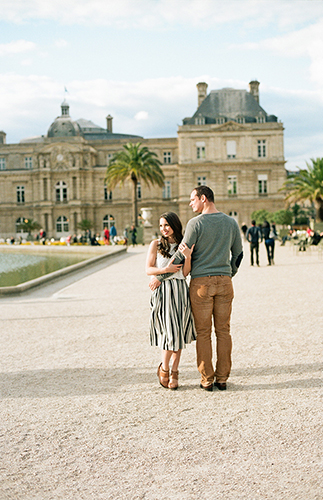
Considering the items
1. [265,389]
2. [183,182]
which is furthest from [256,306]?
A: [183,182]

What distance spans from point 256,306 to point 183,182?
49.8 m

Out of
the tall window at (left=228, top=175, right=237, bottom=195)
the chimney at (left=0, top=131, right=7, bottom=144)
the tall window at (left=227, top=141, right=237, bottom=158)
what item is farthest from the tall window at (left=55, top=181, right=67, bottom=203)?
the tall window at (left=227, top=141, right=237, bottom=158)

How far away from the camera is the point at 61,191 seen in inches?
2422

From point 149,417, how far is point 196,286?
1.23 m

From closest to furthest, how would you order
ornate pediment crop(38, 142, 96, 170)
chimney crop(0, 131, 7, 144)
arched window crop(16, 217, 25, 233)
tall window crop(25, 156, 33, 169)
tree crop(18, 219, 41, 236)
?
tree crop(18, 219, 41, 236)
ornate pediment crop(38, 142, 96, 170)
arched window crop(16, 217, 25, 233)
tall window crop(25, 156, 33, 169)
chimney crop(0, 131, 7, 144)

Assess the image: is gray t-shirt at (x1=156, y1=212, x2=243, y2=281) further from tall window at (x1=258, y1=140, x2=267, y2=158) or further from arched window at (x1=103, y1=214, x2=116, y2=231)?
arched window at (x1=103, y1=214, x2=116, y2=231)

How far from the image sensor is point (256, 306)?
9344 mm

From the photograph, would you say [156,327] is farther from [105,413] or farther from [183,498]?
[183,498]

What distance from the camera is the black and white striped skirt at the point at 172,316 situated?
475 centimetres

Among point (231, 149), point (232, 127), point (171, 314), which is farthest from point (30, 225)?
point (171, 314)

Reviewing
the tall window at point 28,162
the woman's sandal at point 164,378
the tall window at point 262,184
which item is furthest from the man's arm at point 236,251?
the tall window at point 28,162

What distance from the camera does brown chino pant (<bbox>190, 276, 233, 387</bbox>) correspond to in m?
4.75

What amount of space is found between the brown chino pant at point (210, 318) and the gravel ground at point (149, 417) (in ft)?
0.74

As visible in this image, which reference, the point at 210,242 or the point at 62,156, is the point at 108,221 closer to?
the point at 62,156
